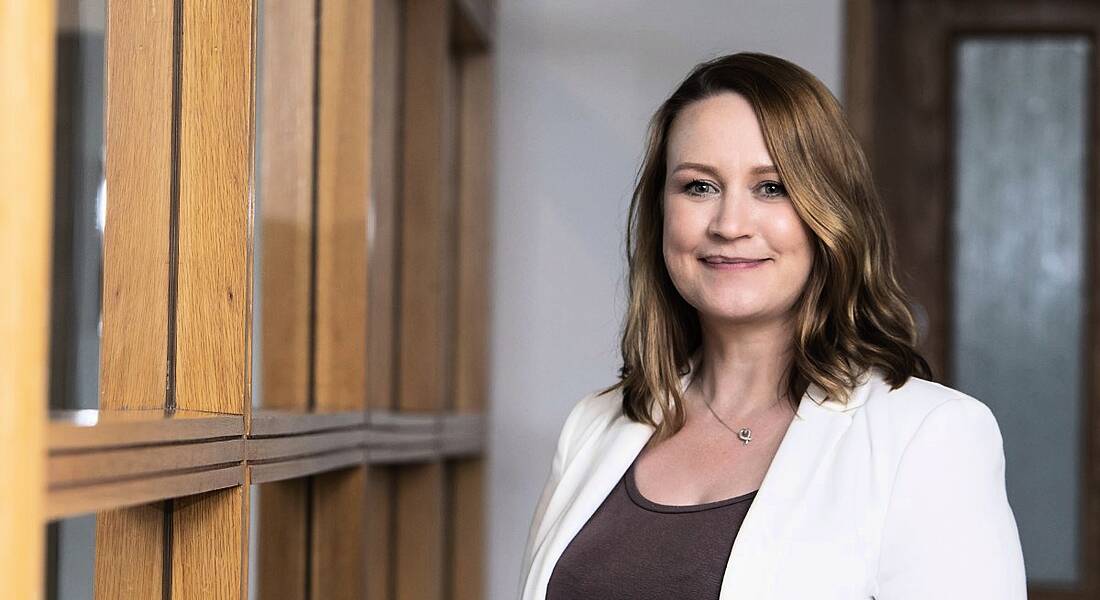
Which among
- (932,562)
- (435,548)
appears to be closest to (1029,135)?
(435,548)

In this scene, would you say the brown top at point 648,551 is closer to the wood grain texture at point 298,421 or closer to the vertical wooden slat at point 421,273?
the wood grain texture at point 298,421

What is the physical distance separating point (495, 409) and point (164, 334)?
205cm

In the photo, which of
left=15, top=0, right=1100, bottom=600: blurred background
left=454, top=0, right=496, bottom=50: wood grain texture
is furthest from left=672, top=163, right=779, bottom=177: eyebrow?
left=15, top=0, right=1100, bottom=600: blurred background

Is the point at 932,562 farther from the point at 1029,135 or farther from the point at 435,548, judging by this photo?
the point at 1029,135

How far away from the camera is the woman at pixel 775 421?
1472 millimetres

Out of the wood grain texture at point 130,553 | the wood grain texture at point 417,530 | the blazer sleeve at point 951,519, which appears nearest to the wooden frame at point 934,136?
the wood grain texture at point 417,530

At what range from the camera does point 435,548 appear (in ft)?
10.2

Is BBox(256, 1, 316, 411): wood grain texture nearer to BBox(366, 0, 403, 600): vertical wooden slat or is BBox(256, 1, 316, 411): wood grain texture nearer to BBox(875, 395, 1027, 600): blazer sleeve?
BBox(366, 0, 403, 600): vertical wooden slat

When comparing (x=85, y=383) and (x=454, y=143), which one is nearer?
(x=85, y=383)

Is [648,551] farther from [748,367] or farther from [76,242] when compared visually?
[76,242]

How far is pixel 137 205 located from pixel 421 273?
1.49 m

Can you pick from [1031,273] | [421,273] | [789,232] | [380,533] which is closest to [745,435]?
[789,232]

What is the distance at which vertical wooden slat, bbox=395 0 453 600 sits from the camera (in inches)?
115

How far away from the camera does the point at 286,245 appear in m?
2.16
